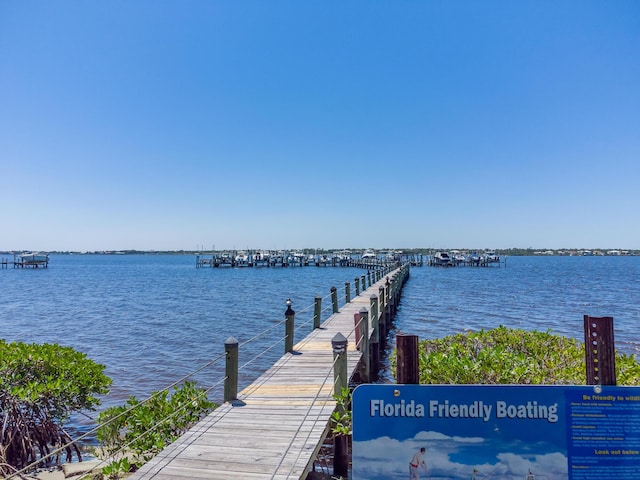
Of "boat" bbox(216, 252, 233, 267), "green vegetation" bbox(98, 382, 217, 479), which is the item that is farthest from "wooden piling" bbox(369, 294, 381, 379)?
"boat" bbox(216, 252, 233, 267)

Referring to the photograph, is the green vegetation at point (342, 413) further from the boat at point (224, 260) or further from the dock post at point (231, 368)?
the boat at point (224, 260)

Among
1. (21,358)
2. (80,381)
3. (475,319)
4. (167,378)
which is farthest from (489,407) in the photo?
(475,319)

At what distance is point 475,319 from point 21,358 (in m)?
24.7

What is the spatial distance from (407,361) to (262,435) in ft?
10.6

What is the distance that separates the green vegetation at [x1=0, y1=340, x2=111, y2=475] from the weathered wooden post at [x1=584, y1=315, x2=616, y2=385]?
8511 millimetres

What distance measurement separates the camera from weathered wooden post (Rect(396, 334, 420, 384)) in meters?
3.98

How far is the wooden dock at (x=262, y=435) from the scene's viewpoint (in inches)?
204

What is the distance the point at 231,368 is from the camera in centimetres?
772

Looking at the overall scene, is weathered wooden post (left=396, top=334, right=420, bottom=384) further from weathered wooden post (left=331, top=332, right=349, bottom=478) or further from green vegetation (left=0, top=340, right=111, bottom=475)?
green vegetation (left=0, top=340, right=111, bottom=475)

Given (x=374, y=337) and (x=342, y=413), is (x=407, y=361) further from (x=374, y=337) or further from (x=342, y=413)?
(x=374, y=337)

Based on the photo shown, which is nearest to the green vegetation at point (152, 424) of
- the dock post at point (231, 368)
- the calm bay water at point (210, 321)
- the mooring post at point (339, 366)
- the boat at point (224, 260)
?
the dock post at point (231, 368)

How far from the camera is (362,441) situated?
141 inches

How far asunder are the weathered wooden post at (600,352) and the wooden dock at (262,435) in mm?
3310

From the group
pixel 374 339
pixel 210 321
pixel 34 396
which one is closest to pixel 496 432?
pixel 34 396
